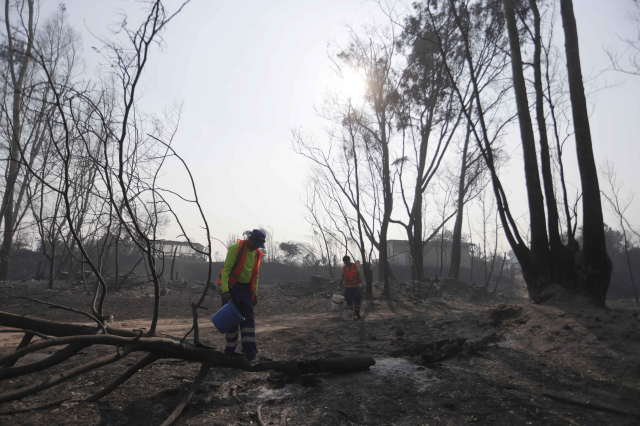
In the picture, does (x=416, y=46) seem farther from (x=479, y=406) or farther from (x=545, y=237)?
(x=479, y=406)

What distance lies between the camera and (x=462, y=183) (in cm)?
1931

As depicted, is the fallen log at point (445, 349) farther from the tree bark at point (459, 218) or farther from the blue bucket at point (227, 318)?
the tree bark at point (459, 218)

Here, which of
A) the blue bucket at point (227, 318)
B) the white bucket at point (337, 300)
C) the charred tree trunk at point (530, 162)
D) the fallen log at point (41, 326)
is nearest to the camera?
the fallen log at point (41, 326)

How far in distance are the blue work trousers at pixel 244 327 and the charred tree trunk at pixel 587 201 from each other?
185 inches

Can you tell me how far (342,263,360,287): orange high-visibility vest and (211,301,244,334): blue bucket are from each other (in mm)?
5908

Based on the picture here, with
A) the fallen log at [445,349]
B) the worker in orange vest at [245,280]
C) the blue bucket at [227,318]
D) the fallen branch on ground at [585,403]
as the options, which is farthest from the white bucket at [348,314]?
the fallen branch on ground at [585,403]

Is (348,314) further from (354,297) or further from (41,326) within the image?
(41,326)

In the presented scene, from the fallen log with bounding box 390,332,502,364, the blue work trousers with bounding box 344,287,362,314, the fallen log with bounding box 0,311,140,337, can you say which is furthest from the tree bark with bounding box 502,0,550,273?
the fallen log with bounding box 0,311,140,337

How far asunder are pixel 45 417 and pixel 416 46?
15.4 m

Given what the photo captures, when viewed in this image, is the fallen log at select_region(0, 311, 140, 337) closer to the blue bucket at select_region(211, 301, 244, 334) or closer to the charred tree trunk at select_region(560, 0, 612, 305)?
the blue bucket at select_region(211, 301, 244, 334)

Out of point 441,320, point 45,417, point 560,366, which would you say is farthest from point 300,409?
point 441,320

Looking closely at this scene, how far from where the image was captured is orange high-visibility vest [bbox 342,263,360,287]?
992cm

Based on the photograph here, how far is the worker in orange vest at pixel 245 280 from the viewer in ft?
15.1

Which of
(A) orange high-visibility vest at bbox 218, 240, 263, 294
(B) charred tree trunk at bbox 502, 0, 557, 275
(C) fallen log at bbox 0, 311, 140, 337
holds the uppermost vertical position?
(B) charred tree trunk at bbox 502, 0, 557, 275
